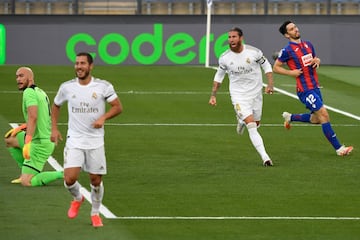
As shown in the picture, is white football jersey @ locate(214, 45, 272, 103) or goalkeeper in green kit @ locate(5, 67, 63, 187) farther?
white football jersey @ locate(214, 45, 272, 103)

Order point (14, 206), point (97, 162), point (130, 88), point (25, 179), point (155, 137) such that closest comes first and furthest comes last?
point (97, 162) < point (14, 206) < point (25, 179) < point (155, 137) < point (130, 88)

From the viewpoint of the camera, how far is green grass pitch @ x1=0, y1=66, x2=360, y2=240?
13.4 meters

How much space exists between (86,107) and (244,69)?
6.02 meters

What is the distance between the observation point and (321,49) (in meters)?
42.8

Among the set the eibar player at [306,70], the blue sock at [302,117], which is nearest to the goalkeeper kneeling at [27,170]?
the eibar player at [306,70]

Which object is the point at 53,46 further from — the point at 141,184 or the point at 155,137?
the point at 141,184

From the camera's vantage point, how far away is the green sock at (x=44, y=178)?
16.2 m

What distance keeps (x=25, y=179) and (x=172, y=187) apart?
1.91m

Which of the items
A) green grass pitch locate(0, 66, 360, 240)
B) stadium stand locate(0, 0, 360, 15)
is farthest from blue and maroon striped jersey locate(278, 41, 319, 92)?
stadium stand locate(0, 0, 360, 15)

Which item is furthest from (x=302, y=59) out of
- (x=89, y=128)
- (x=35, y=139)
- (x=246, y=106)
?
(x=89, y=128)

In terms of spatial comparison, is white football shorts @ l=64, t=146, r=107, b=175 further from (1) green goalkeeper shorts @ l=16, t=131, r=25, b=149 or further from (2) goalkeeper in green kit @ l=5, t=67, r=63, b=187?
(1) green goalkeeper shorts @ l=16, t=131, r=25, b=149

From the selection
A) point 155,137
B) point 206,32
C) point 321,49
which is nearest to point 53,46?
point 206,32

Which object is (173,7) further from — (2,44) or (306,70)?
(306,70)

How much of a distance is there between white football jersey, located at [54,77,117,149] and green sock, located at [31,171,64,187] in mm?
2703
